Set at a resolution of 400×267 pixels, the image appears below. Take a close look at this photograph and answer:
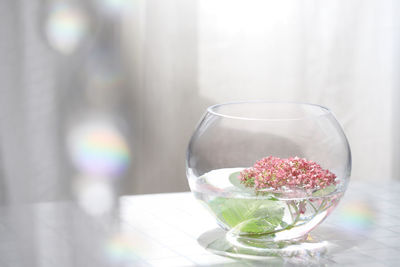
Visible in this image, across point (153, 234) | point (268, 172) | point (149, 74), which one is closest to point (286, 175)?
point (268, 172)

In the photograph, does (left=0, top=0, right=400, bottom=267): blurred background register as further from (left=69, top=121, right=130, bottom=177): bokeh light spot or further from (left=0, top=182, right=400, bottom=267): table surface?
(left=0, top=182, right=400, bottom=267): table surface

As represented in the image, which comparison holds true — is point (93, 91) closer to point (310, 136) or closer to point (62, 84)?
point (62, 84)

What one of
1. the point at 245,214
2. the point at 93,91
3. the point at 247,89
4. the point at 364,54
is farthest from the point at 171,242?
the point at 364,54

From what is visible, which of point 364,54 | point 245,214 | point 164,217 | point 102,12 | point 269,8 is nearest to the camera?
point 245,214

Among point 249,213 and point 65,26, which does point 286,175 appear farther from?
point 65,26

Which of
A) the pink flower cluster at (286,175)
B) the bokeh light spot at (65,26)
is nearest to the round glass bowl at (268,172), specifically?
the pink flower cluster at (286,175)

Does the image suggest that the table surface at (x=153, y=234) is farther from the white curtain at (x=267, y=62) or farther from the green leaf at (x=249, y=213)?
the white curtain at (x=267, y=62)
